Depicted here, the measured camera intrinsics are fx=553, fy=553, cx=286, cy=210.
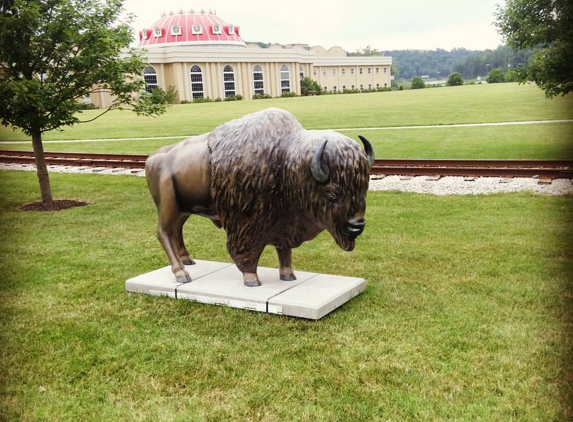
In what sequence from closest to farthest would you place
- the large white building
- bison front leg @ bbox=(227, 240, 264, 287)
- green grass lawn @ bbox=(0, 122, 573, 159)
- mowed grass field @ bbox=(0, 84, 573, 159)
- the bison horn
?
the bison horn, bison front leg @ bbox=(227, 240, 264, 287), green grass lawn @ bbox=(0, 122, 573, 159), mowed grass field @ bbox=(0, 84, 573, 159), the large white building

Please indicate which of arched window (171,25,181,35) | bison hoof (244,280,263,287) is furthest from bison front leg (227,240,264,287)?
arched window (171,25,181,35)

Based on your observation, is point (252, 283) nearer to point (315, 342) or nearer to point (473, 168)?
point (315, 342)

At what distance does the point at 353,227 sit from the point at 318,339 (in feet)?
3.49

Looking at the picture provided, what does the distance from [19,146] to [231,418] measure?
2441 centimetres

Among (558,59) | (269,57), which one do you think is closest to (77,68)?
(558,59)

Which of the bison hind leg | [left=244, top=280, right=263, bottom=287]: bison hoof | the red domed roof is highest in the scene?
the red domed roof

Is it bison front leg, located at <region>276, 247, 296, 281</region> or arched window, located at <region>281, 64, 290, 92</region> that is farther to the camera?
arched window, located at <region>281, 64, 290, 92</region>

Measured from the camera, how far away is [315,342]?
4.95m

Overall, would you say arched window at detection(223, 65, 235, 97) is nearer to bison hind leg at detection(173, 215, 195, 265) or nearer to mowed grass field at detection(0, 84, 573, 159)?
mowed grass field at detection(0, 84, 573, 159)

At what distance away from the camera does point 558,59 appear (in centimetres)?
135

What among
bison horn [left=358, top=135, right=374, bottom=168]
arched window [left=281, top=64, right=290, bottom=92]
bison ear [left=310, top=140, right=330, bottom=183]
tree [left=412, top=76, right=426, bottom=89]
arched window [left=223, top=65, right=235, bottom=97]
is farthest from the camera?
arched window [left=281, top=64, right=290, bottom=92]

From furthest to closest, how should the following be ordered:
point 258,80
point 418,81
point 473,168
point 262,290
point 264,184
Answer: point 258,80
point 418,81
point 473,168
point 262,290
point 264,184

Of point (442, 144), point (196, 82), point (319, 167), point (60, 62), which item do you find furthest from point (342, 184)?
point (196, 82)

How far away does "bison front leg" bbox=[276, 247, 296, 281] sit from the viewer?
6.30 metres
